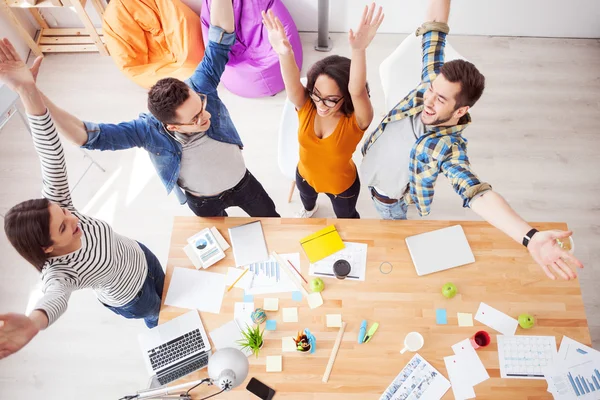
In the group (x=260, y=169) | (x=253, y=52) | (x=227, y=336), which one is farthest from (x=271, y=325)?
(x=253, y=52)

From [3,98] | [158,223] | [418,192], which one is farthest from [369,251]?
[3,98]

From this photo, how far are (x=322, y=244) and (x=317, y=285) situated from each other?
0.74 ft

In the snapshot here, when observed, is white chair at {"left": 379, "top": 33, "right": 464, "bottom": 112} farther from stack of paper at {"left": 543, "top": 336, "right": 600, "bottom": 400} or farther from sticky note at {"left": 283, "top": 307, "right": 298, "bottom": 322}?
stack of paper at {"left": 543, "top": 336, "right": 600, "bottom": 400}

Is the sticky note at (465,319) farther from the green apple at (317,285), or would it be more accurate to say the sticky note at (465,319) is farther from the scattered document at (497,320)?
the green apple at (317,285)

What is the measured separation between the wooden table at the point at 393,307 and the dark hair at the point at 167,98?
2.15 ft

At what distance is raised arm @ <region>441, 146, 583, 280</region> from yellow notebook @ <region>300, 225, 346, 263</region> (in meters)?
0.66

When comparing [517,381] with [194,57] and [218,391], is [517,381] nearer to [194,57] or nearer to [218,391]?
[218,391]

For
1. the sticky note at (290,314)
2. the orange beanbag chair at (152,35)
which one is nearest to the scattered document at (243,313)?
the sticky note at (290,314)

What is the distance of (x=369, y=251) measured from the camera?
2.17 metres

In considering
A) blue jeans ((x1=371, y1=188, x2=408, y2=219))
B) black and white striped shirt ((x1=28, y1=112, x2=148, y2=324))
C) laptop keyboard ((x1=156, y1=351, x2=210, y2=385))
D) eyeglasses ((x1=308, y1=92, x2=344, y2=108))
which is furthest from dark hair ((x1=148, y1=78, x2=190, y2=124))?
blue jeans ((x1=371, y1=188, x2=408, y2=219))

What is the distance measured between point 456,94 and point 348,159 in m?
0.69

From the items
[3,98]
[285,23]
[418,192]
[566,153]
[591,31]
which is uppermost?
[3,98]

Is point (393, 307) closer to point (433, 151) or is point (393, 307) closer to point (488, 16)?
point (433, 151)

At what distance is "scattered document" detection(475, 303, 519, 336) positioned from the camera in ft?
6.49
